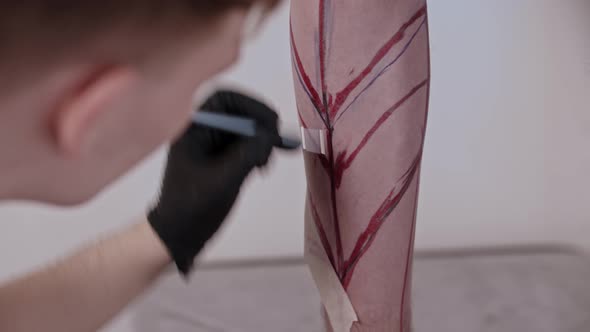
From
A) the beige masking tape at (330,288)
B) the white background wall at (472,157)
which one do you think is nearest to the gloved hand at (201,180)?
the beige masking tape at (330,288)

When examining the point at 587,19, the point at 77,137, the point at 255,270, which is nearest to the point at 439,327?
the point at 255,270

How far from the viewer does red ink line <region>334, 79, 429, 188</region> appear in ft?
1.62

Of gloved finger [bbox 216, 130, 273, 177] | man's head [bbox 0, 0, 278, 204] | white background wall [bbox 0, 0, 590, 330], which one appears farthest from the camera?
white background wall [bbox 0, 0, 590, 330]

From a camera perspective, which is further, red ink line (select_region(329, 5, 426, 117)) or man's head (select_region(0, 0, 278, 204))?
red ink line (select_region(329, 5, 426, 117))

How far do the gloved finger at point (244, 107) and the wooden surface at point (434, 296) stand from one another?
456mm

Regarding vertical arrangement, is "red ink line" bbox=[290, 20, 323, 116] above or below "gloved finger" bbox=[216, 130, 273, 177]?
above

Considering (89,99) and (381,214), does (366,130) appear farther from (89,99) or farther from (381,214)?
(89,99)

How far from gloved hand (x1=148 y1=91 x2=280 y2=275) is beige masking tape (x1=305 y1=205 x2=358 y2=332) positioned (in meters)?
0.11

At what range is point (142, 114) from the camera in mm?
279

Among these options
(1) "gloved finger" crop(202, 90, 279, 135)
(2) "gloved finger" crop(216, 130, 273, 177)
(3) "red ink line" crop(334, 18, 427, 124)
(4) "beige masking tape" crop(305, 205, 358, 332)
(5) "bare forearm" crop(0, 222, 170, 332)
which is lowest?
(4) "beige masking tape" crop(305, 205, 358, 332)

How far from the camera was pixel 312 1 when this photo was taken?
0.49 metres

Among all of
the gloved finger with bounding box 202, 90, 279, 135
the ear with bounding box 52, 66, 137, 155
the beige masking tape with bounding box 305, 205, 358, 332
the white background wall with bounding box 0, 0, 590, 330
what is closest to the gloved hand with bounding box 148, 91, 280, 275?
A: the gloved finger with bounding box 202, 90, 279, 135

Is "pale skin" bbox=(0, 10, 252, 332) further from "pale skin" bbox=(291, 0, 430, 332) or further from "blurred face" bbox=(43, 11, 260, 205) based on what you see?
"pale skin" bbox=(291, 0, 430, 332)

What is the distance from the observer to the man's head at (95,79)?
23 cm
